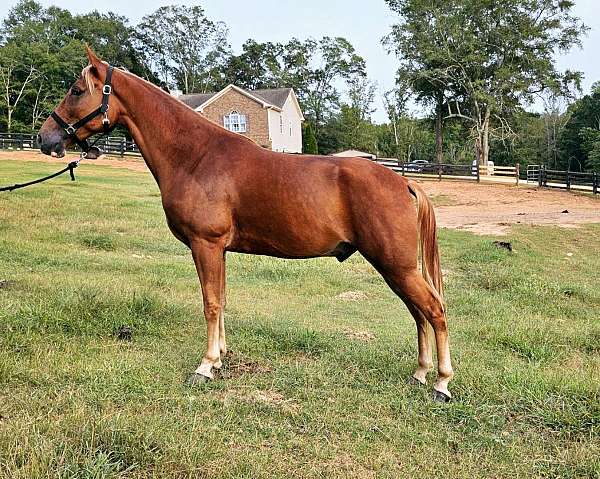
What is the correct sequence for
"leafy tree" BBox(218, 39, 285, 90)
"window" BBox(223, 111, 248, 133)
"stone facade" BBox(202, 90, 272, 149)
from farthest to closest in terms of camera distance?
"leafy tree" BBox(218, 39, 285, 90) < "window" BBox(223, 111, 248, 133) < "stone facade" BBox(202, 90, 272, 149)

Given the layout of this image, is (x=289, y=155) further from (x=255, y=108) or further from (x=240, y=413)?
(x=255, y=108)

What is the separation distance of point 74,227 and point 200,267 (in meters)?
7.43

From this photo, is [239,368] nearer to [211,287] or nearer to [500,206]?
[211,287]

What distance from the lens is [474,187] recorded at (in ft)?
96.1

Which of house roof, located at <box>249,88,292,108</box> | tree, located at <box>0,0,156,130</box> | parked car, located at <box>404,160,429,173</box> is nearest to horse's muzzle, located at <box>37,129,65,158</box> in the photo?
parked car, located at <box>404,160,429,173</box>

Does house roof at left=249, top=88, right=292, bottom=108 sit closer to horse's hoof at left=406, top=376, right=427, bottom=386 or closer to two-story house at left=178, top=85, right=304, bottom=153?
two-story house at left=178, top=85, right=304, bottom=153

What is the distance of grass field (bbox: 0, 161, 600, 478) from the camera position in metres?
2.70

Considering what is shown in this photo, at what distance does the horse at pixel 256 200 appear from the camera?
3.72 metres

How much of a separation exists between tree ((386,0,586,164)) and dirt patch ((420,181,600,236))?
28.8 feet

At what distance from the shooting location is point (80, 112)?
3994mm

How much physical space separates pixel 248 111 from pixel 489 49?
1826 centimetres

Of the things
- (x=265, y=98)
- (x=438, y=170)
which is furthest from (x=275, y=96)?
(x=438, y=170)

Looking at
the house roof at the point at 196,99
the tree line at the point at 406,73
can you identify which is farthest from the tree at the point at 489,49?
the house roof at the point at 196,99

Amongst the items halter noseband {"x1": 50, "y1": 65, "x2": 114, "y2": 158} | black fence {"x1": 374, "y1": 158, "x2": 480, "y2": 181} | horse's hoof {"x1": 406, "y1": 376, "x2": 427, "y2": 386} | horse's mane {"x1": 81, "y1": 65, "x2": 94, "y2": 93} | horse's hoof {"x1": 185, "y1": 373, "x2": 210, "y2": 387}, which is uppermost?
horse's mane {"x1": 81, "y1": 65, "x2": 94, "y2": 93}
